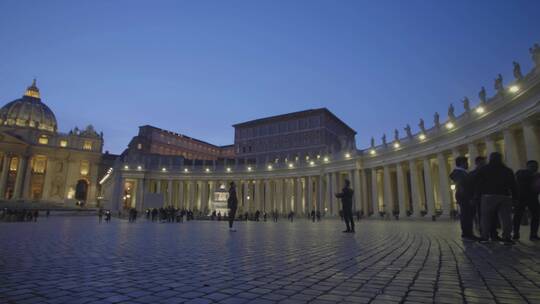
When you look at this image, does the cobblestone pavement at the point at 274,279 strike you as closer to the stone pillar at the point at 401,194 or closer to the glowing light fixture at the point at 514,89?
the glowing light fixture at the point at 514,89

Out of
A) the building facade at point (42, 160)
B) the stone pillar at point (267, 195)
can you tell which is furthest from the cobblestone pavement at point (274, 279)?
the building facade at point (42, 160)

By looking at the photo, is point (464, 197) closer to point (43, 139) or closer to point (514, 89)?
point (514, 89)

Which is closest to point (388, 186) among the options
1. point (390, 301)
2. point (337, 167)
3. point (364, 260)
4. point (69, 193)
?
point (337, 167)

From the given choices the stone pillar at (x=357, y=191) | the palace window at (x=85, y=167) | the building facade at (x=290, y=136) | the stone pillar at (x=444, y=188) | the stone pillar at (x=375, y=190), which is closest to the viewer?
the stone pillar at (x=444, y=188)

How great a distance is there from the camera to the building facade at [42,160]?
3487 inches

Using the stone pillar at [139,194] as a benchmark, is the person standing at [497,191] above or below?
below

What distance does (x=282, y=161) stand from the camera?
87625 mm

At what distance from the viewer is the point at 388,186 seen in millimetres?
49031

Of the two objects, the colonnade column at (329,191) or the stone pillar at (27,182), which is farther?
the stone pillar at (27,182)

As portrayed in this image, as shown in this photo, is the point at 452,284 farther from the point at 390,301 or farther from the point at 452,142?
the point at 452,142

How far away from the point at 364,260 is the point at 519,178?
749cm

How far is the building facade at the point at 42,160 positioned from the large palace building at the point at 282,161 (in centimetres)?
28

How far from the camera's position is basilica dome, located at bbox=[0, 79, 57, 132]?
105 m

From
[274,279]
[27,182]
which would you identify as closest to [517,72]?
[274,279]
